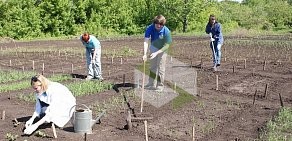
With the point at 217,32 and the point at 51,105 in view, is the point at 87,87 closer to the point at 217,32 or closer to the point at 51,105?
the point at 51,105

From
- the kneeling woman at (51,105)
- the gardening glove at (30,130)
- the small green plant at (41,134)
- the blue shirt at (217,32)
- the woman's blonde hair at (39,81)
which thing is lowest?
the small green plant at (41,134)

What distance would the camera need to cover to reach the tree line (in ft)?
98.2

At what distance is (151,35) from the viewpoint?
8.01 meters

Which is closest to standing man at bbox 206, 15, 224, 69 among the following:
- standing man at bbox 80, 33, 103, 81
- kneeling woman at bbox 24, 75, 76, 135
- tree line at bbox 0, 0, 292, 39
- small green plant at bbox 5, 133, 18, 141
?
standing man at bbox 80, 33, 103, 81

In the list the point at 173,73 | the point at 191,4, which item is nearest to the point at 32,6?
the point at 191,4

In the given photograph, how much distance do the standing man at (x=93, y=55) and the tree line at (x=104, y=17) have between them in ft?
70.1

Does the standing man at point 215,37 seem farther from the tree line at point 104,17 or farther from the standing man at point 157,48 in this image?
the tree line at point 104,17

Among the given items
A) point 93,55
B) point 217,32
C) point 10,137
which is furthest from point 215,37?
point 10,137

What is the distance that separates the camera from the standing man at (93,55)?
9.28 metres

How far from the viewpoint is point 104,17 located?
113 feet

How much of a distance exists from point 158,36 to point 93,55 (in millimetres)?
2198

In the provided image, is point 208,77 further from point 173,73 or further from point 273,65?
point 273,65

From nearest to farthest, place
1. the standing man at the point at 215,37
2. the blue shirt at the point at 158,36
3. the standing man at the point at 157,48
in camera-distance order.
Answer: the standing man at the point at 157,48 → the blue shirt at the point at 158,36 → the standing man at the point at 215,37

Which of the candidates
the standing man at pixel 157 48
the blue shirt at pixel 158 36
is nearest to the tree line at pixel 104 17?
the standing man at pixel 157 48
